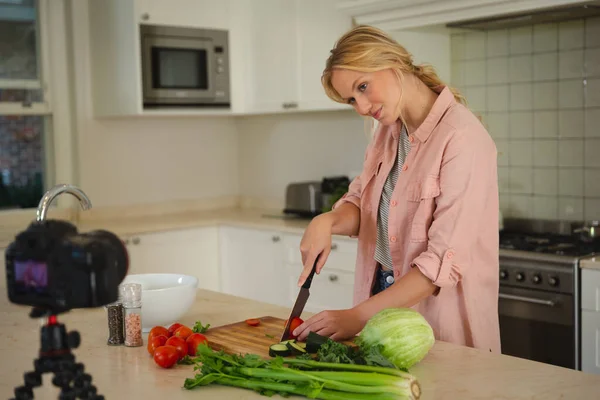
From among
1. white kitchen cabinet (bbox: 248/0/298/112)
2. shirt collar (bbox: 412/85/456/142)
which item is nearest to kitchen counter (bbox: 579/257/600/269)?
shirt collar (bbox: 412/85/456/142)

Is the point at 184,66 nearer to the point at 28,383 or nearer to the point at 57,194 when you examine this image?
the point at 57,194

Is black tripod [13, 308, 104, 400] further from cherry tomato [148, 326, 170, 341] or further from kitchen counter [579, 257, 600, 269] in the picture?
kitchen counter [579, 257, 600, 269]

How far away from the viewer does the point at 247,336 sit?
1959 mm

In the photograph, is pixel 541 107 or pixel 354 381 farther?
pixel 541 107

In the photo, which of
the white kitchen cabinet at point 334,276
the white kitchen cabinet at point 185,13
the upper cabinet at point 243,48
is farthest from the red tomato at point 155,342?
the white kitchen cabinet at point 185,13

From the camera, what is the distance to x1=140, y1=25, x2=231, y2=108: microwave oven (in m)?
4.38

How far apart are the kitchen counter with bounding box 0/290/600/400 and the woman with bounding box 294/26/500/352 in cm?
21

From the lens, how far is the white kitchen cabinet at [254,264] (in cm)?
438

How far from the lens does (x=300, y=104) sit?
173 inches

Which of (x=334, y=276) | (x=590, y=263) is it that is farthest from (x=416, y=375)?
(x=334, y=276)

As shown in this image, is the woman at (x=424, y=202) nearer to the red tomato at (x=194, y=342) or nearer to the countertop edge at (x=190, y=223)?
the red tomato at (x=194, y=342)

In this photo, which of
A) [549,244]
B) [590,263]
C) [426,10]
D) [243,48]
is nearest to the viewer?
[590,263]

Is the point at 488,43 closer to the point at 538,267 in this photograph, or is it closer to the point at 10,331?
the point at 538,267

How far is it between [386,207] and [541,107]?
67.7 inches
